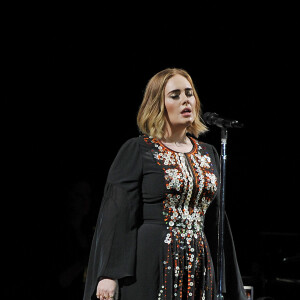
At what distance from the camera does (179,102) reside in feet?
8.06

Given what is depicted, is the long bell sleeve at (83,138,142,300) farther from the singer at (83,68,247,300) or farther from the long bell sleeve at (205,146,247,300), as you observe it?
the long bell sleeve at (205,146,247,300)

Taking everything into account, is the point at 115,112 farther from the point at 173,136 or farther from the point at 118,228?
the point at 118,228

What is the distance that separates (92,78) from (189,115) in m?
1.90

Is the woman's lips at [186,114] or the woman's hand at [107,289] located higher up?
the woman's lips at [186,114]

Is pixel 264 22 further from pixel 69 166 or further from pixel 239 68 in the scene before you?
pixel 69 166

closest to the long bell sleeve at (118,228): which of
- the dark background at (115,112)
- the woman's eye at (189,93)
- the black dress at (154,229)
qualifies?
the black dress at (154,229)

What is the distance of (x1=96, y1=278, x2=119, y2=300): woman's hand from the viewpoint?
2203 millimetres

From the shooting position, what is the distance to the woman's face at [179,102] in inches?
96.1

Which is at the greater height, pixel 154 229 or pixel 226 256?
pixel 154 229

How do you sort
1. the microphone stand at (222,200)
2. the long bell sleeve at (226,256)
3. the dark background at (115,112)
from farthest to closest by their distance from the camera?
1. the dark background at (115,112)
2. the long bell sleeve at (226,256)
3. the microphone stand at (222,200)

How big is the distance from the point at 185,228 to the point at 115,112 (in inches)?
83.5

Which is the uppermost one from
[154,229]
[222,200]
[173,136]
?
[173,136]

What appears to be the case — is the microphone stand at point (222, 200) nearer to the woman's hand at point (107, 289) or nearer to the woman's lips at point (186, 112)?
the woman's lips at point (186, 112)

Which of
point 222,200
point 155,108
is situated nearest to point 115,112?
point 155,108
